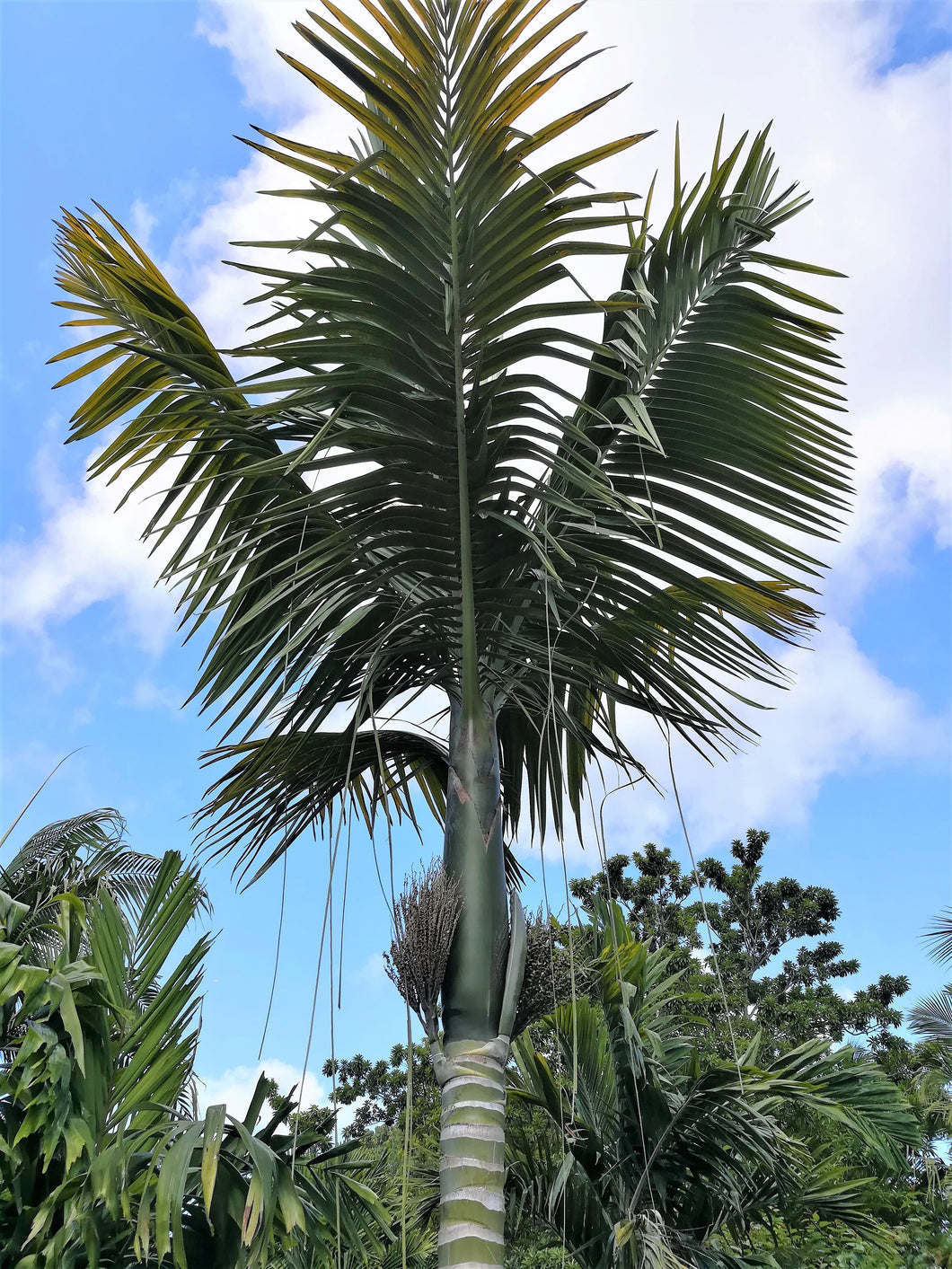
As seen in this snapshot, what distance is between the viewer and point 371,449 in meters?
3.34

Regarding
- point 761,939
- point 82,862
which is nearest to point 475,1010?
point 82,862

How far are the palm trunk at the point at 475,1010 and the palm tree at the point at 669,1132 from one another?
154 centimetres

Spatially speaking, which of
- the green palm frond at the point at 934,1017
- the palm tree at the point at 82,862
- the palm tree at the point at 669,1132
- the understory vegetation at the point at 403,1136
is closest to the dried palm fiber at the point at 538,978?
the understory vegetation at the point at 403,1136

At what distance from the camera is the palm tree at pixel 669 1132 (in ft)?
15.4

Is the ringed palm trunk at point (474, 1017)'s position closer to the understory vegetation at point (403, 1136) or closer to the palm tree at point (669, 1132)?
the understory vegetation at point (403, 1136)

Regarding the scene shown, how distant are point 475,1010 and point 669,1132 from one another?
2269 mm

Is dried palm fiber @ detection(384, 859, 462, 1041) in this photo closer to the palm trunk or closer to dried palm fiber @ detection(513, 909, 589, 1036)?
the palm trunk

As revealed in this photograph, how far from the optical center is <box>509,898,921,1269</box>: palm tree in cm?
469

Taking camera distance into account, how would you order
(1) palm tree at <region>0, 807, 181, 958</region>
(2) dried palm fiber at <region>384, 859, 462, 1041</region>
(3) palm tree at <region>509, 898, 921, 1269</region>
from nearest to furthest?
(2) dried palm fiber at <region>384, 859, 462, 1041</region>
(3) palm tree at <region>509, 898, 921, 1269</region>
(1) palm tree at <region>0, 807, 181, 958</region>

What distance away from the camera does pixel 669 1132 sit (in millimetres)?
4832

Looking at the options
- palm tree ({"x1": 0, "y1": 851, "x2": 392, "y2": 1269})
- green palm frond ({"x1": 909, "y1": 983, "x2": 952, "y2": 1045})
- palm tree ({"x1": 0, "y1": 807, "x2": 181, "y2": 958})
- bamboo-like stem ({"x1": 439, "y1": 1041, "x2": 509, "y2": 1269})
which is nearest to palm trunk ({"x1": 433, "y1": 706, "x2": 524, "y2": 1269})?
bamboo-like stem ({"x1": 439, "y1": 1041, "x2": 509, "y2": 1269})

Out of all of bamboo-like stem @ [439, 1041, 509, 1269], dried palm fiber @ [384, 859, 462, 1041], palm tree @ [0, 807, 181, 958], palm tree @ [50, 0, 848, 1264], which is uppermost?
palm tree @ [0, 807, 181, 958]

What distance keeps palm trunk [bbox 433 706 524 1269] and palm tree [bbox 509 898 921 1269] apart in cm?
154

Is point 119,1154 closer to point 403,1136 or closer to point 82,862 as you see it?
point 403,1136
